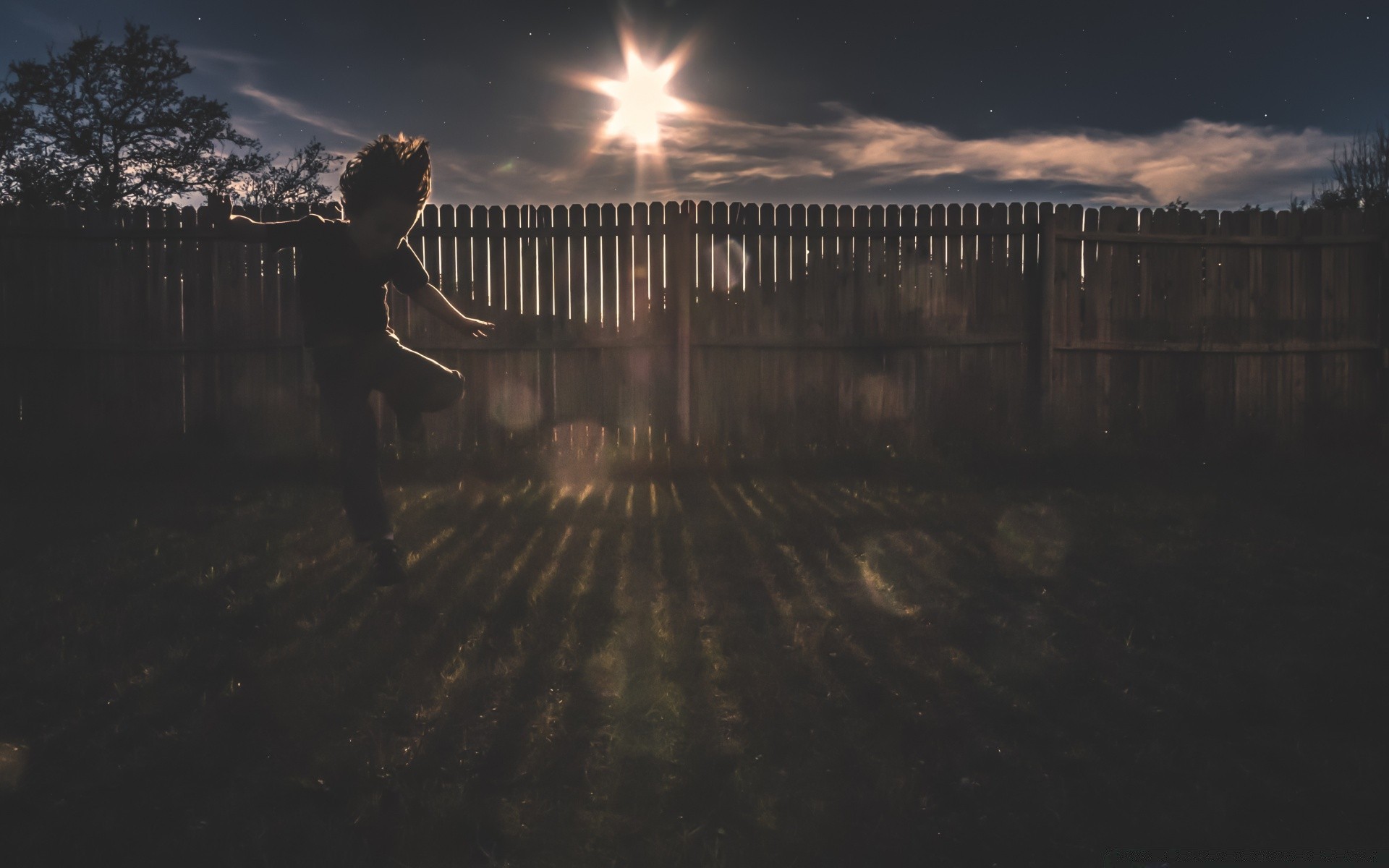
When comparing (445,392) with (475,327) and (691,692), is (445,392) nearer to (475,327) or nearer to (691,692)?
(475,327)

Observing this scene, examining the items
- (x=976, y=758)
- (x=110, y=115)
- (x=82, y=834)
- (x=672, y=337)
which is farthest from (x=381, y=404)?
(x=110, y=115)

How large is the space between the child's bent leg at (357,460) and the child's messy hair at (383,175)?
0.78 metres

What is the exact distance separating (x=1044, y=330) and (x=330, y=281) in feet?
19.6

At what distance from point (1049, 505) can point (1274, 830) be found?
11.9 feet

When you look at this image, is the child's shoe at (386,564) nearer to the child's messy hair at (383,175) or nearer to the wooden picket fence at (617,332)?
the child's messy hair at (383,175)

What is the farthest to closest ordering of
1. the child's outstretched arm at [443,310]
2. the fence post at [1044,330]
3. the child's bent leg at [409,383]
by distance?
1. the fence post at [1044,330]
2. the child's outstretched arm at [443,310]
3. the child's bent leg at [409,383]

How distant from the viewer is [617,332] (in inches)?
294

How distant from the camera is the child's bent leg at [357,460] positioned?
370cm

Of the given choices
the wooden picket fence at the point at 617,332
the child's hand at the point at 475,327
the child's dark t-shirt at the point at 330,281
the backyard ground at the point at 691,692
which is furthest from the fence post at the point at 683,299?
the child's dark t-shirt at the point at 330,281

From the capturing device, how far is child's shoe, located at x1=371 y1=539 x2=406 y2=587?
3674mm

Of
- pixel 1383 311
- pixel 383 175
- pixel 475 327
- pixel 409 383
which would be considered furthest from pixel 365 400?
pixel 1383 311

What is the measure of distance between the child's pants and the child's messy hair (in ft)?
Answer: 1.92

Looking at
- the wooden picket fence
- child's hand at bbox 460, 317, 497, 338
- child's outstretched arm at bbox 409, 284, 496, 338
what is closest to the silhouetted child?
child's outstretched arm at bbox 409, 284, 496, 338

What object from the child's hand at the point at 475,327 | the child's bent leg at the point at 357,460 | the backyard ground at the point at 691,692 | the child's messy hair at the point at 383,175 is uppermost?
the child's messy hair at the point at 383,175
